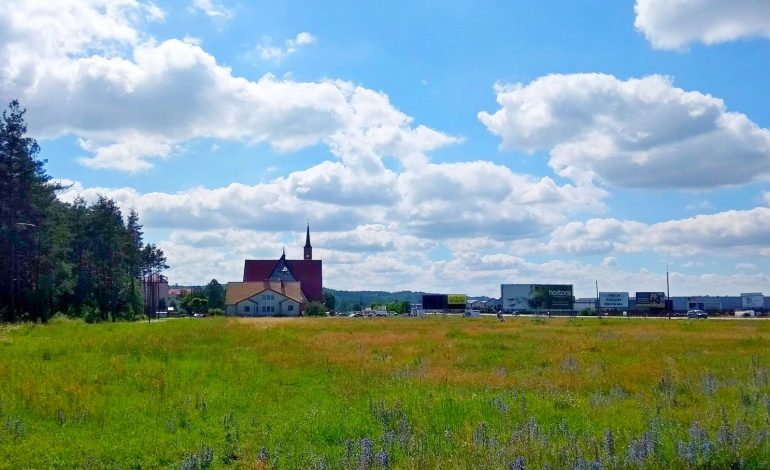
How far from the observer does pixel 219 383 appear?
1695cm

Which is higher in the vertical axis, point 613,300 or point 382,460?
point 382,460

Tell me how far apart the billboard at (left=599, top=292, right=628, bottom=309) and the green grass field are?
9708 centimetres

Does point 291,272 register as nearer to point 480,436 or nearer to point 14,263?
point 14,263

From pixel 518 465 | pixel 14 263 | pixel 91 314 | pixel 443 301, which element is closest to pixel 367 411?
pixel 518 465

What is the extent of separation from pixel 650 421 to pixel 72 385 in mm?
12433

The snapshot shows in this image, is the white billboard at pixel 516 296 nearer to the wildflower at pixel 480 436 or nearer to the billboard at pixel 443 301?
the billboard at pixel 443 301

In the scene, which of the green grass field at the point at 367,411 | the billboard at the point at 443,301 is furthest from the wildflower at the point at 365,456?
the billboard at the point at 443,301

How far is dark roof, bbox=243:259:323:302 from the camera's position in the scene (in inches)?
4887

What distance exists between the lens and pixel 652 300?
11000cm

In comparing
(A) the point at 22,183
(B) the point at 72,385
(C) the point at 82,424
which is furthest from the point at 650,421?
(A) the point at 22,183

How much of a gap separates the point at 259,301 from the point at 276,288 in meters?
5.74

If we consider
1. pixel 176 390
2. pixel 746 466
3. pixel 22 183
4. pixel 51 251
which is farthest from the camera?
pixel 51 251

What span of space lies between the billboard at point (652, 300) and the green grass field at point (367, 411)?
91.5 metres

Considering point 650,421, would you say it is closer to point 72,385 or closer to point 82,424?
point 82,424
